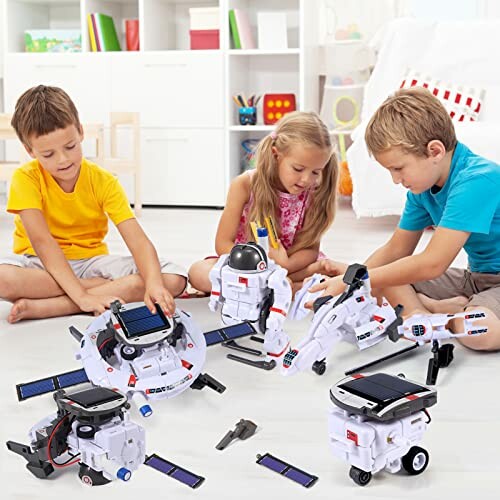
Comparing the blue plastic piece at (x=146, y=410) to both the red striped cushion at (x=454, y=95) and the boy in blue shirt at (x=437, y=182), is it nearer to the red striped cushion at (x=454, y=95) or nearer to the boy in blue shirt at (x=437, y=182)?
the boy in blue shirt at (x=437, y=182)

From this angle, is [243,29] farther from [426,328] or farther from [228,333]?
[426,328]

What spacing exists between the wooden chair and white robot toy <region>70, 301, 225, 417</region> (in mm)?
2155

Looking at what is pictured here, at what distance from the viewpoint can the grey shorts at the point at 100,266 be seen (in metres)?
1.89

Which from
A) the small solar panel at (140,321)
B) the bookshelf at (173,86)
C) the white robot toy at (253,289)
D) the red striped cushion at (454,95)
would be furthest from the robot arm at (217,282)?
the bookshelf at (173,86)

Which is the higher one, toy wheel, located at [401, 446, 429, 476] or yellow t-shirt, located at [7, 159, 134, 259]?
yellow t-shirt, located at [7, 159, 134, 259]

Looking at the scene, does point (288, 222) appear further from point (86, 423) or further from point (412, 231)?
point (86, 423)

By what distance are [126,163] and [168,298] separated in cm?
201

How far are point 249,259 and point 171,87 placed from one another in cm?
250

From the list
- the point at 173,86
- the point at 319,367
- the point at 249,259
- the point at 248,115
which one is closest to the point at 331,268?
the point at 319,367

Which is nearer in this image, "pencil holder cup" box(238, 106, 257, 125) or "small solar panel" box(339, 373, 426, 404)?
"small solar panel" box(339, 373, 426, 404)

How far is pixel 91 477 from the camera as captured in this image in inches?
39.9

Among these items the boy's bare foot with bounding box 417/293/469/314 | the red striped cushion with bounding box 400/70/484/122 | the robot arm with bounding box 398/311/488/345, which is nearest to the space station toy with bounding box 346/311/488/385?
the robot arm with bounding box 398/311/488/345

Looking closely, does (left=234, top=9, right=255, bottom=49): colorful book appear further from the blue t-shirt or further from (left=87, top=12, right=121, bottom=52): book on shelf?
the blue t-shirt

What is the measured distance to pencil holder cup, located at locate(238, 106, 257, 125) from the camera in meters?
3.72
